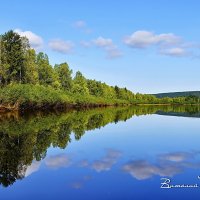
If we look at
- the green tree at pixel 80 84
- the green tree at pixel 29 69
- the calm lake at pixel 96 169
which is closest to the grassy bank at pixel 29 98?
the green tree at pixel 29 69

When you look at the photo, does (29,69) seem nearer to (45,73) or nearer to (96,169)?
(45,73)

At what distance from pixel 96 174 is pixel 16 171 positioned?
7.68ft

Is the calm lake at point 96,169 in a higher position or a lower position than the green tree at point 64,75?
lower

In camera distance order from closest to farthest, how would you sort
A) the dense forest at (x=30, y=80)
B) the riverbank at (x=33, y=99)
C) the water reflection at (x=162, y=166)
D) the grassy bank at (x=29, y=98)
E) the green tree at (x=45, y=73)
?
the water reflection at (x=162, y=166)
the grassy bank at (x=29, y=98)
the riverbank at (x=33, y=99)
the dense forest at (x=30, y=80)
the green tree at (x=45, y=73)

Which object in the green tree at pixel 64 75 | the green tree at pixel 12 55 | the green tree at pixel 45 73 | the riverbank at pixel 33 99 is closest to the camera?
the riverbank at pixel 33 99

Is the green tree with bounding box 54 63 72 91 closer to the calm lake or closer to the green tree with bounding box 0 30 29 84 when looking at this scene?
the green tree with bounding box 0 30 29 84

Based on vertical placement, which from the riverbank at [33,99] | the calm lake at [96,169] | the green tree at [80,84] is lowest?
the calm lake at [96,169]

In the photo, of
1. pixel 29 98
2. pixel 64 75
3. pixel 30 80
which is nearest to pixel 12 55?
pixel 30 80

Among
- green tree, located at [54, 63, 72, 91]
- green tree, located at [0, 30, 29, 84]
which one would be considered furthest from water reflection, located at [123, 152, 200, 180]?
green tree, located at [54, 63, 72, 91]

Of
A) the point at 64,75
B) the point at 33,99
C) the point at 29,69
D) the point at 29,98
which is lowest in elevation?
the point at 33,99

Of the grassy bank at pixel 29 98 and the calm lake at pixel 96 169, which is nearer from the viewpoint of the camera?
the calm lake at pixel 96 169

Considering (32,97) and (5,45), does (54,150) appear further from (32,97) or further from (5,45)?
(5,45)

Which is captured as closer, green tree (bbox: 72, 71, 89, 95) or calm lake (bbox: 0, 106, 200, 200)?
calm lake (bbox: 0, 106, 200, 200)

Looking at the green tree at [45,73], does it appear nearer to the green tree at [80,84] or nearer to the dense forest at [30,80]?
the dense forest at [30,80]
